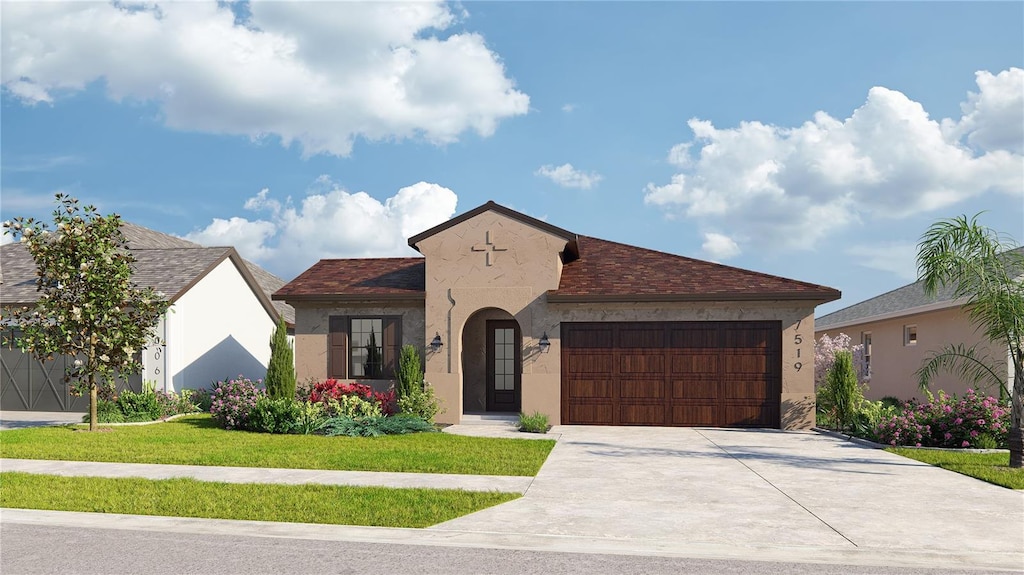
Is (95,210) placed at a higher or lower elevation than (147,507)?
higher

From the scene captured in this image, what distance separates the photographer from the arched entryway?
20547mm

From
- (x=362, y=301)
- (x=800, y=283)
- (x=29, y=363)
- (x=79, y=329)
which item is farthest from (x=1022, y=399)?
(x=29, y=363)

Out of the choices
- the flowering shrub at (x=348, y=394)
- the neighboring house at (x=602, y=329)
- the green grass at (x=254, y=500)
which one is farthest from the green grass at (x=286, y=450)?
the neighboring house at (x=602, y=329)

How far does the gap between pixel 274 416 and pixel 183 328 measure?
7059 millimetres

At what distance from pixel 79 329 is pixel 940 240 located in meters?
17.7

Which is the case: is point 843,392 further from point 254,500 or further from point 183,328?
point 183,328

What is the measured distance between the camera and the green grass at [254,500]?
26.5 ft

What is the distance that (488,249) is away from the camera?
18469 mm

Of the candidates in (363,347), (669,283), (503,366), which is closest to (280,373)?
(363,347)

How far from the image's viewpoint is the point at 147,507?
8508 mm

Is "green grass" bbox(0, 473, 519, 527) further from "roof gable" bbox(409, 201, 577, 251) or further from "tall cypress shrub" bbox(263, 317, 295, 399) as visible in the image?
"roof gable" bbox(409, 201, 577, 251)

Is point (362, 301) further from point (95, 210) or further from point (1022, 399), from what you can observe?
point (1022, 399)

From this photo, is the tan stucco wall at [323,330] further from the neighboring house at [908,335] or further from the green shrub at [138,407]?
the neighboring house at [908,335]

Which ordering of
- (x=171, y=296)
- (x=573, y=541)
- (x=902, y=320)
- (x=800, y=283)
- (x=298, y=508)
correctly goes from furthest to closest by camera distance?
(x=902, y=320), (x=171, y=296), (x=800, y=283), (x=298, y=508), (x=573, y=541)
